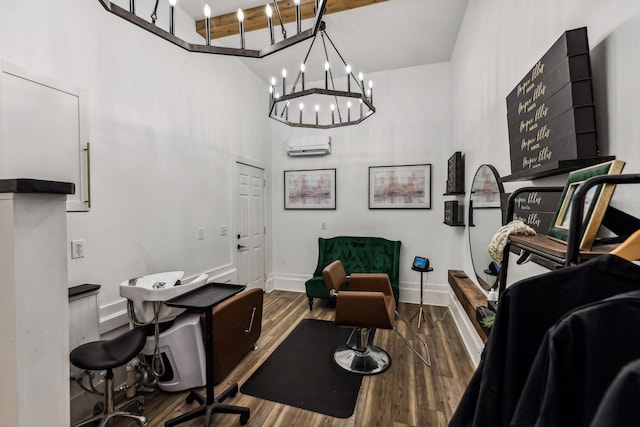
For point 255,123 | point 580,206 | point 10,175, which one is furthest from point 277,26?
point 580,206

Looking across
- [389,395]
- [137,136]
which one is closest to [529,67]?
[389,395]

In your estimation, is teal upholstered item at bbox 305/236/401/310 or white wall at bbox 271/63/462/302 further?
white wall at bbox 271/63/462/302

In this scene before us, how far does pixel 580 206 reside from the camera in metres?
0.59

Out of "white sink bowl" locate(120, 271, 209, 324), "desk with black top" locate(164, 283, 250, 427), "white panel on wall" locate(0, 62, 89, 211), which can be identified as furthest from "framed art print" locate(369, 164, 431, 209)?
"white panel on wall" locate(0, 62, 89, 211)

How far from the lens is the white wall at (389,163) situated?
13.2 ft

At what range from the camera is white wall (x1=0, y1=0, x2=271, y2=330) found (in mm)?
1869

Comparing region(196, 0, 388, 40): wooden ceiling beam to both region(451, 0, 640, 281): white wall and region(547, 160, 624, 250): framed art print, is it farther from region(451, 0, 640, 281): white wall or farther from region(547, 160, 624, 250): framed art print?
region(547, 160, 624, 250): framed art print

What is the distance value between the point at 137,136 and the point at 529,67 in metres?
2.91

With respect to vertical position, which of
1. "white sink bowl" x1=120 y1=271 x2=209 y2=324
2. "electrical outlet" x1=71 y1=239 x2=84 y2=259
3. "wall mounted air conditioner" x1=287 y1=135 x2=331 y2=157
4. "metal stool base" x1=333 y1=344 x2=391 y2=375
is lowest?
"metal stool base" x1=333 y1=344 x2=391 y2=375

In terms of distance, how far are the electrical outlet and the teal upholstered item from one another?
2.59 m

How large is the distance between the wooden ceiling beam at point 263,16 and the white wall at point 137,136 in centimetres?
36

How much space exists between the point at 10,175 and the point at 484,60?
347 cm

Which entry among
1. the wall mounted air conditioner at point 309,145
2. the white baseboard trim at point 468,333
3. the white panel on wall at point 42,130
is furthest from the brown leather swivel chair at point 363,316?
the wall mounted air conditioner at point 309,145

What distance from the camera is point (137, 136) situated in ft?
7.86
